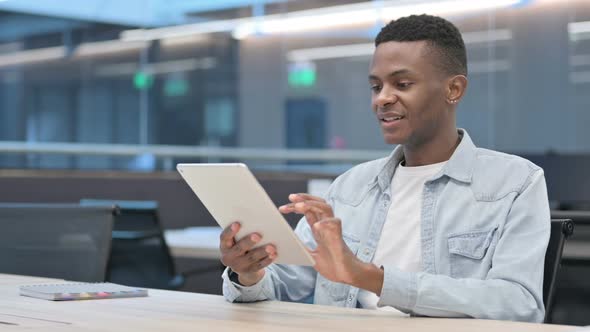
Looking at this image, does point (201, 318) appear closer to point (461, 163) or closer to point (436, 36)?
point (461, 163)

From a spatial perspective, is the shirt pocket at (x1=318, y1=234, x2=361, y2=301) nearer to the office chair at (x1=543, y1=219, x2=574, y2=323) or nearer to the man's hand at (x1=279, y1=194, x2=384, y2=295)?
the man's hand at (x1=279, y1=194, x2=384, y2=295)

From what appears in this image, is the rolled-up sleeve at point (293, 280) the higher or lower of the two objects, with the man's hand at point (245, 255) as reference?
lower

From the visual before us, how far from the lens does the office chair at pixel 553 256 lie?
179cm

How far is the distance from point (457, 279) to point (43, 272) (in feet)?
4.51

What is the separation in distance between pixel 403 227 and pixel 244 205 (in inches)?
18.2

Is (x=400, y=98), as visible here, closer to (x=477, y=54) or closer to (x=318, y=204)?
(x=318, y=204)

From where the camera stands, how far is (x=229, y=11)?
8.91m

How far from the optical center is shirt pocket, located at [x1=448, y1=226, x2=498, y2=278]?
181 centimetres

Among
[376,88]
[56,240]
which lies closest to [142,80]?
[56,240]

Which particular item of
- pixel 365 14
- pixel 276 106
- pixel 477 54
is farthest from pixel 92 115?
pixel 477 54

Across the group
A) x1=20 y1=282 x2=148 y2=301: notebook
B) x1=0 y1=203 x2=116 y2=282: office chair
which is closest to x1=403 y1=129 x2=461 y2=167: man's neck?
x1=20 y1=282 x2=148 y2=301: notebook

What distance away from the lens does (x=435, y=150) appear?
2023 millimetres

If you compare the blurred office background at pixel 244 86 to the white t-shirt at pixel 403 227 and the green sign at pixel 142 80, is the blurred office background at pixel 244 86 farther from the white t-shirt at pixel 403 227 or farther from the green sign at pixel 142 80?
the white t-shirt at pixel 403 227

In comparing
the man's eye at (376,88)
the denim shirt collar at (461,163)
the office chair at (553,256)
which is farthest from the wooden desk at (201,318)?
the man's eye at (376,88)
